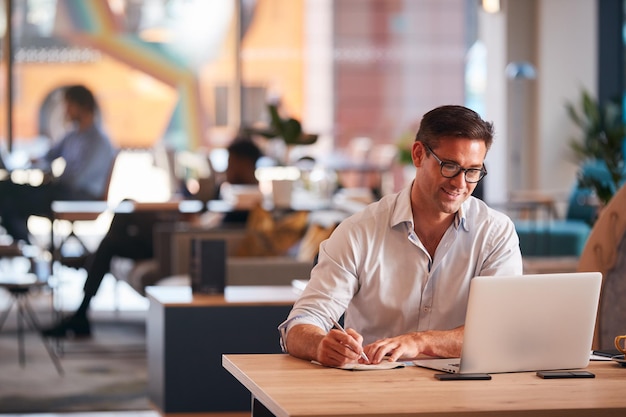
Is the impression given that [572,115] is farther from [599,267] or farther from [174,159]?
[599,267]

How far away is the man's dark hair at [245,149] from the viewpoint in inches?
325

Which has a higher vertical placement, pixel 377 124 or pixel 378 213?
pixel 377 124

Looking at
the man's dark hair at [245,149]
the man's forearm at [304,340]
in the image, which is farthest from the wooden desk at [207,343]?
the man's dark hair at [245,149]

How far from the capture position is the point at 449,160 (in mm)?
2947

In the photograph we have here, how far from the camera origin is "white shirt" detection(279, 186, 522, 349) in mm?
3111

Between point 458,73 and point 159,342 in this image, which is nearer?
point 159,342

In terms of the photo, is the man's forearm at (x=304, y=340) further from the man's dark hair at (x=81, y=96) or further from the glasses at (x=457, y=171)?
the man's dark hair at (x=81, y=96)

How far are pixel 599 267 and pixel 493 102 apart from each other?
9.06m

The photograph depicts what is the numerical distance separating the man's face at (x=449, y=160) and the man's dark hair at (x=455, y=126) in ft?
0.05

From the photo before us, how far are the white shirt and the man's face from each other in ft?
0.41

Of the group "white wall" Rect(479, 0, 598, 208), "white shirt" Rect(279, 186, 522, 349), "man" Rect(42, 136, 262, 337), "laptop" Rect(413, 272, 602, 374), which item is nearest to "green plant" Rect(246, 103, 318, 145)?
"man" Rect(42, 136, 262, 337)

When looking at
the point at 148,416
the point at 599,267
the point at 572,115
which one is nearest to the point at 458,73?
the point at 572,115

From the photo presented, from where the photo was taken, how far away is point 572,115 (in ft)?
38.8

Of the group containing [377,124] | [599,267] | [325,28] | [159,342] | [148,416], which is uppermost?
[325,28]
